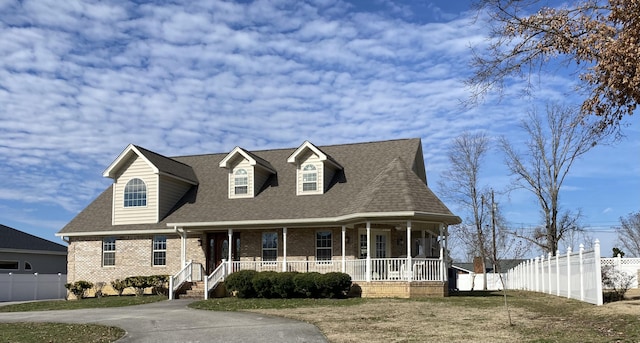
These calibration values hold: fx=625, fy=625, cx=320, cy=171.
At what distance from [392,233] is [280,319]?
471 inches

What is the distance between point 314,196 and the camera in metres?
29.0

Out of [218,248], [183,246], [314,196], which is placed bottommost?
[218,248]

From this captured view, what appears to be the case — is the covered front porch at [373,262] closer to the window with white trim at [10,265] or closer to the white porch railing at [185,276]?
the white porch railing at [185,276]

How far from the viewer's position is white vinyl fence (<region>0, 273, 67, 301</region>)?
33500 millimetres

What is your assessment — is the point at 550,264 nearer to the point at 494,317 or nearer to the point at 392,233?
the point at 392,233

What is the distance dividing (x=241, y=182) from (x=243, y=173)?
17.9 inches

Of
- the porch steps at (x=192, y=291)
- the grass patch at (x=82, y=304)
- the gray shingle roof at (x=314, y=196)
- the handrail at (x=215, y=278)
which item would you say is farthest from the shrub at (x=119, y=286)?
the handrail at (x=215, y=278)

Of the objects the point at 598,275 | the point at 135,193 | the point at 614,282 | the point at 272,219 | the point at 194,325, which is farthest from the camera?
the point at 135,193

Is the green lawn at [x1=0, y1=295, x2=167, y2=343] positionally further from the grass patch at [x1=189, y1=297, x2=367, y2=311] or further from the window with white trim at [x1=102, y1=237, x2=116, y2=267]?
the window with white trim at [x1=102, y1=237, x2=116, y2=267]

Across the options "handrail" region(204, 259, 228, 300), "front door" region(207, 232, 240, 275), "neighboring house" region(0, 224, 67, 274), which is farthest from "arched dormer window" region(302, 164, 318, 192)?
"neighboring house" region(0, 224, 67, 274)

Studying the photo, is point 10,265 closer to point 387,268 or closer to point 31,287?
point 31,287

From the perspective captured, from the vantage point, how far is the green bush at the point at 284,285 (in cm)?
2391

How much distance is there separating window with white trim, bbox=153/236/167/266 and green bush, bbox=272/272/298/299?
8.30m

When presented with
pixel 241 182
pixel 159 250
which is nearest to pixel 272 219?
pixel 241 182
